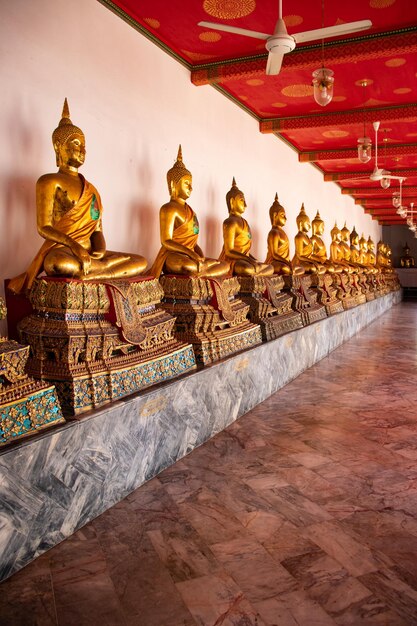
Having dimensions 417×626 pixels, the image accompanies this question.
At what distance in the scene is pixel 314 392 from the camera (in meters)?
4.09

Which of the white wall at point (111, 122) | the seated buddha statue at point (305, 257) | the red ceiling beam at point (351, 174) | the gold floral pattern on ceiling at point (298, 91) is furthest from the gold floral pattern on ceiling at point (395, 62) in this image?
the red ceiling beam at point (351, 174)

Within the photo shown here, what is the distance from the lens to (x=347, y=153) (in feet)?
26.5

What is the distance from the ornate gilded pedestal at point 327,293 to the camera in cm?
662

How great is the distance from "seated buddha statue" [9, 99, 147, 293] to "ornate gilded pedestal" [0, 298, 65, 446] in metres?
0.71

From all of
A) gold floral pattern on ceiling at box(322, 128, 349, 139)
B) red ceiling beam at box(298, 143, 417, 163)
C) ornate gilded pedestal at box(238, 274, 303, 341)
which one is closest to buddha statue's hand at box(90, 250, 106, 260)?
ornate gilded pedestal at box(238, 274, 303, 341)

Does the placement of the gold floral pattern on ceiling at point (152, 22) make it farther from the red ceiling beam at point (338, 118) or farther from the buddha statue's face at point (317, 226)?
the buddha statue's face at point (317, 226)

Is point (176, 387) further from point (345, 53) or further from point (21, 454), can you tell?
point (345, 53)

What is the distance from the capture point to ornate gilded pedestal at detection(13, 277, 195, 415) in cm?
226

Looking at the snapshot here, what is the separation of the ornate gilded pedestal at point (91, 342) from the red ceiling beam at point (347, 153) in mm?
6104

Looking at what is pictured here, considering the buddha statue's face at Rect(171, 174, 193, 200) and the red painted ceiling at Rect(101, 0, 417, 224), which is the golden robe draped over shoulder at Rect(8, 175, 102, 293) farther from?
the red painted ceiling at Rect(101, 0, 417, 224)

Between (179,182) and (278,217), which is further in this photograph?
(278,217)

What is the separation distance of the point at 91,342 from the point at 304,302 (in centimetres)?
374

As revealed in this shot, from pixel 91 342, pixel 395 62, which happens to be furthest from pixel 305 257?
pixel 91 342

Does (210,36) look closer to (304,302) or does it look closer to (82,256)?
(82,256)
